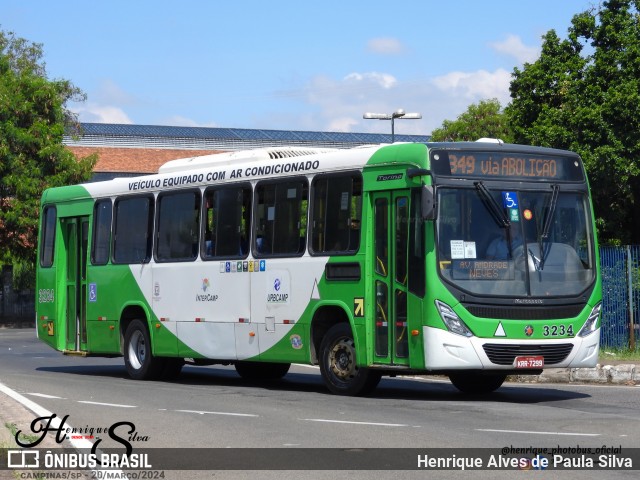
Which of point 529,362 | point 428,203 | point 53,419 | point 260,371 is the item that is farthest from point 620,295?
point 53,419

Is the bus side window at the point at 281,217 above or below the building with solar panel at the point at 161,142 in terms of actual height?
below

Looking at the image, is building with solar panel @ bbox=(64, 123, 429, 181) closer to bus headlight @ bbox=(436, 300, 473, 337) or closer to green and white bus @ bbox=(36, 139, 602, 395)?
green and white bus @ bbox=(36, 139, 602, 395)

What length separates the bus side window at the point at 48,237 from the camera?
24.4 metres

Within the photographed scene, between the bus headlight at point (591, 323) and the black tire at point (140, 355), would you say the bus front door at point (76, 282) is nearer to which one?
the black tire at point (140, 355)

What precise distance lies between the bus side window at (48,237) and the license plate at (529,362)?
11.5 metres

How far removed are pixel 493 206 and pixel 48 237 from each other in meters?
11.5

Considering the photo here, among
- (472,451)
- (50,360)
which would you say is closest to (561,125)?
(50,360)

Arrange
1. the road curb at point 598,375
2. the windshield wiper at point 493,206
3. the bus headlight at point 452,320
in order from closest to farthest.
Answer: the bus headlight at point 452,320 < the windshield wiper at point 493,206 < the road curb at point 598,375

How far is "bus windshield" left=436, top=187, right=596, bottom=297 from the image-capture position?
15.6 meters

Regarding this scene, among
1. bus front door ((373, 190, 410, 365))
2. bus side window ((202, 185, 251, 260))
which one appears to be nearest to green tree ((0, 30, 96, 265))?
bus side window ((202, 185, 251, 260))

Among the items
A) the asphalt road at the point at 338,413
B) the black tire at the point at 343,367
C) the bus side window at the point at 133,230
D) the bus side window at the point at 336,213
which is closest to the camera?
the asphalt road at the point at 338,413

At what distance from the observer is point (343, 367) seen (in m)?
17.1

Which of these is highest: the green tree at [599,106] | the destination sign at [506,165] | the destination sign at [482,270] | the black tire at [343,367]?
the green tree at [599,106]

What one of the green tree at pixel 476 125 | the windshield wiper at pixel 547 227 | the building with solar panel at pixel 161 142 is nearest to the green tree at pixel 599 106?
the windshield wiper at pixel 547 227
